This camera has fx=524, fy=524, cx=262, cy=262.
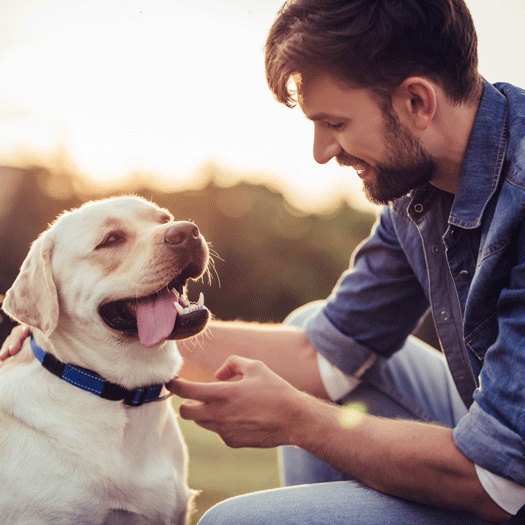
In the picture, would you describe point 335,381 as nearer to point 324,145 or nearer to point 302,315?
point 302,315

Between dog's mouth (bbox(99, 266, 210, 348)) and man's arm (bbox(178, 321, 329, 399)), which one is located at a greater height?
dog's mouth (bbox(99, 266, 210, 348))

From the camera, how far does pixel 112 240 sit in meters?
2.55

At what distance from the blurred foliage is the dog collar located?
7.38 m

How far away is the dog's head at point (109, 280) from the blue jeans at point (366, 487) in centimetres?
77

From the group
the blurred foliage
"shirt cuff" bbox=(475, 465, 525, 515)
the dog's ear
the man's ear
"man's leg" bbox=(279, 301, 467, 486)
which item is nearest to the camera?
"shirt cuff" bbox=(475, 465, 525, 515)

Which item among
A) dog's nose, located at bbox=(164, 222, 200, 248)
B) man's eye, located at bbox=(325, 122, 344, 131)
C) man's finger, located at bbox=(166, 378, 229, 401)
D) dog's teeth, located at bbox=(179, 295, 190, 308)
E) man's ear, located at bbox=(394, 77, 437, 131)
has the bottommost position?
man's finger, located at bbox=(166, 378, 229, 401)

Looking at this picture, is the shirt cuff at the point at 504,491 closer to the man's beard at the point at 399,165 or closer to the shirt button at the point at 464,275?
the shirt button at the point at 464,275

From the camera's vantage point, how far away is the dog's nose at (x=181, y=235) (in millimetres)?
2394

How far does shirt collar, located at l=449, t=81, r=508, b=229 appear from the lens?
2.38 meters

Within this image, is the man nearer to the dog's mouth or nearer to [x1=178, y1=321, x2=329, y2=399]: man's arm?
[x1=178, y1=321, x2=329, y2=399]: man's arm

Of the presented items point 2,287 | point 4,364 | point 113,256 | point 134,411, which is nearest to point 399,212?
point 113,256

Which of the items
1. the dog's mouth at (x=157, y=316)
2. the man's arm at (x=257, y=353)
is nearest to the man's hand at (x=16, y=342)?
the dog's mouth at (x=157, y=316)

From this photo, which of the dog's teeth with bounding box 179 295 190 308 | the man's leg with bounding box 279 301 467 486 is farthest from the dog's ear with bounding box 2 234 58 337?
the man's leg with bounding box 279 301 467 486

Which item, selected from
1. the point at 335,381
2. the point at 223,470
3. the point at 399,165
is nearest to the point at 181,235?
the point at 399,165
